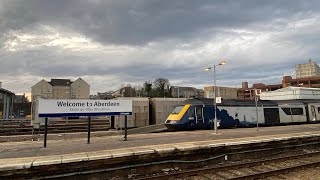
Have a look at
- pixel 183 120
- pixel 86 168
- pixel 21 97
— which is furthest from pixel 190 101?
pixel 21 97

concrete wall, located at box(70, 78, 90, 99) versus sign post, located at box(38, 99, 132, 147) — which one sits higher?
concrete wall, located at box(70, 78, 90, 99)

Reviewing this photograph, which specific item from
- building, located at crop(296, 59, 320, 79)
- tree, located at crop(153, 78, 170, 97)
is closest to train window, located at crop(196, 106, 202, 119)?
tree, located at crop(153, 78, 170, 97)

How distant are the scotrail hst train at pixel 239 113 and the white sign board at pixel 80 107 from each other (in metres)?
8.77

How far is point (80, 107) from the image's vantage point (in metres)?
16.2

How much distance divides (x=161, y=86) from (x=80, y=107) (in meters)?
78.9

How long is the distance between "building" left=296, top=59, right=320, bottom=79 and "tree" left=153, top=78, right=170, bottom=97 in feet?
281

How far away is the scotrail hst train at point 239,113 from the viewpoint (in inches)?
1013

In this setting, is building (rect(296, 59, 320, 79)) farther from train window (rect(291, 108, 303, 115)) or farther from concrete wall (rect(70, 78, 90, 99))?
train window (rect(291, 108, 303, 115))

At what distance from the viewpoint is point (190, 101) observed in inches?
1059

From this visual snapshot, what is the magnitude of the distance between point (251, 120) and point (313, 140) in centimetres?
1064

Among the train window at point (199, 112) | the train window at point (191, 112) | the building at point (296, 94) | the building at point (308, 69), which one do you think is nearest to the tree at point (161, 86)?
the building at point (296, 94)

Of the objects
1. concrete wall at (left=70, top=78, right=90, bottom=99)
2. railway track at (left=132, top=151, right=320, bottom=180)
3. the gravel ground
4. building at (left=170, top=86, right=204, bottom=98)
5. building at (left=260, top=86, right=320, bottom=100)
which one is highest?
concrete wall at (left=70, top=78, right=90, bottom=99)

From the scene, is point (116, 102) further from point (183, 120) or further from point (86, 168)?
point (183, 120)

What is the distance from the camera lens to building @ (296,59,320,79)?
152 meters
